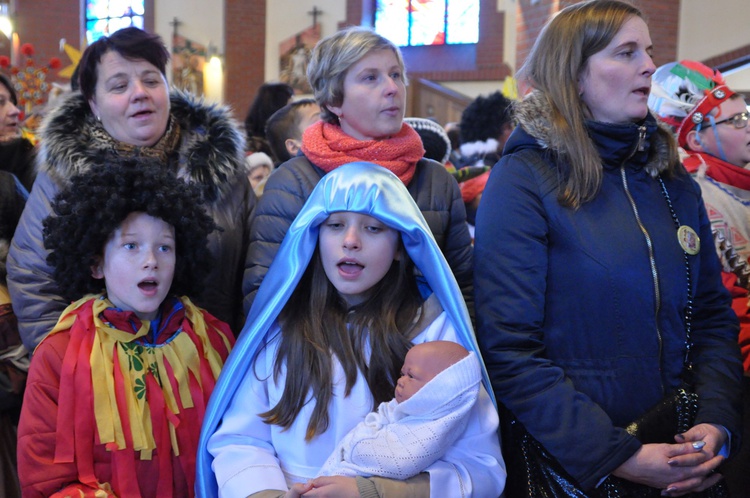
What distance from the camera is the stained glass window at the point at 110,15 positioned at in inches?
650

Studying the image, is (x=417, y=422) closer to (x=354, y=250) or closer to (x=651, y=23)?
(x=354, y=250)

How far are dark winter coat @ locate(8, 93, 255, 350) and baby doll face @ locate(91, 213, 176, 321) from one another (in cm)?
25

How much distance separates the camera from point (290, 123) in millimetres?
4059

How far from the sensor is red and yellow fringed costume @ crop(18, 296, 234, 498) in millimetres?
2133

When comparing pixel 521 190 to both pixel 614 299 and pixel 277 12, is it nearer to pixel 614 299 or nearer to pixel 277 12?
pixel 614 299

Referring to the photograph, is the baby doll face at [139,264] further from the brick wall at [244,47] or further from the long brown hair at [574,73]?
the brick wall at [244,47]

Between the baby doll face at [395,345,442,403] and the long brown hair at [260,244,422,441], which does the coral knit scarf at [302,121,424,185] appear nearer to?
the long brown hair at [260,244,422,441]

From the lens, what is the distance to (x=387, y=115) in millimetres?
2578

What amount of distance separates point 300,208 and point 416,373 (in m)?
0.76

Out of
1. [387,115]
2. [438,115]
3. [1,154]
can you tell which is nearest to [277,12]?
[438,115]

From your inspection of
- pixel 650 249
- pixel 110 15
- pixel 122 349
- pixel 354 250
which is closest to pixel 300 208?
pixel 354 250

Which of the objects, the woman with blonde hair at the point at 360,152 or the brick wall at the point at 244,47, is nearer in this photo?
the woman with blonde hair at the point at 360,152

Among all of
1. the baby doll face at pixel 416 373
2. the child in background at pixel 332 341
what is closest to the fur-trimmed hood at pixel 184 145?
the child in background at pixel 332 341

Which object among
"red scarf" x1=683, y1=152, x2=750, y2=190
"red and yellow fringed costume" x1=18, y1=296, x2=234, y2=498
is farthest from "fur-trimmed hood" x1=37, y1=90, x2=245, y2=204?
"red scarf" x1=683, y1=152, x2=750, y2=190
